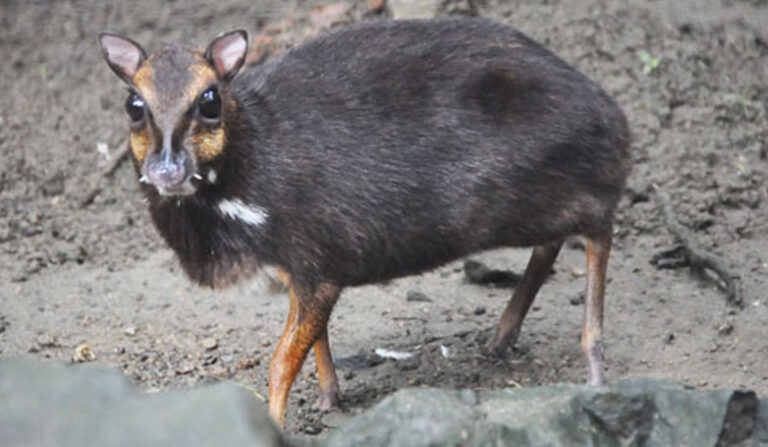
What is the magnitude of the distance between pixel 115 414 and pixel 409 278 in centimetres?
369

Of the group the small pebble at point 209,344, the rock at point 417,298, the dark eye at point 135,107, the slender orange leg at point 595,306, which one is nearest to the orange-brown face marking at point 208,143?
the dark eye at point 135,107

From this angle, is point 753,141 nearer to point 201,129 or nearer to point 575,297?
point 575,297

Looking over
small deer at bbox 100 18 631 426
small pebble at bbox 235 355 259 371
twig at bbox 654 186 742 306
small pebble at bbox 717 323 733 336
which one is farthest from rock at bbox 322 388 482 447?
twig at bbox 654 186 742 306

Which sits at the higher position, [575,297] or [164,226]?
[164,226]

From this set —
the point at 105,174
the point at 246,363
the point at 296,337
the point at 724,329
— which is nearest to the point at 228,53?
the point at 296,337

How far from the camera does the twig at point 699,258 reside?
291 inches

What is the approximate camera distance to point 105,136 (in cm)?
887

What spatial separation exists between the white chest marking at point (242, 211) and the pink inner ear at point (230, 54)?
20.6 inches

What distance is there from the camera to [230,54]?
5691mm

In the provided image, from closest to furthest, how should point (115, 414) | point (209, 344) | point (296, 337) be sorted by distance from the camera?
point (115, 414)
point (296, 337)
point (209, 344)

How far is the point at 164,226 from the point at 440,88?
1337 millimetres

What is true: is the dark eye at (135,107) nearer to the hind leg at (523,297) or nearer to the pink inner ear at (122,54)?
the pink inner ear at (122,54)

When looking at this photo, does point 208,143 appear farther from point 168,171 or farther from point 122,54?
point 122,54

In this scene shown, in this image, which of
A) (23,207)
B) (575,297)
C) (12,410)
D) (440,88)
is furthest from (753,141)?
(12,410)
